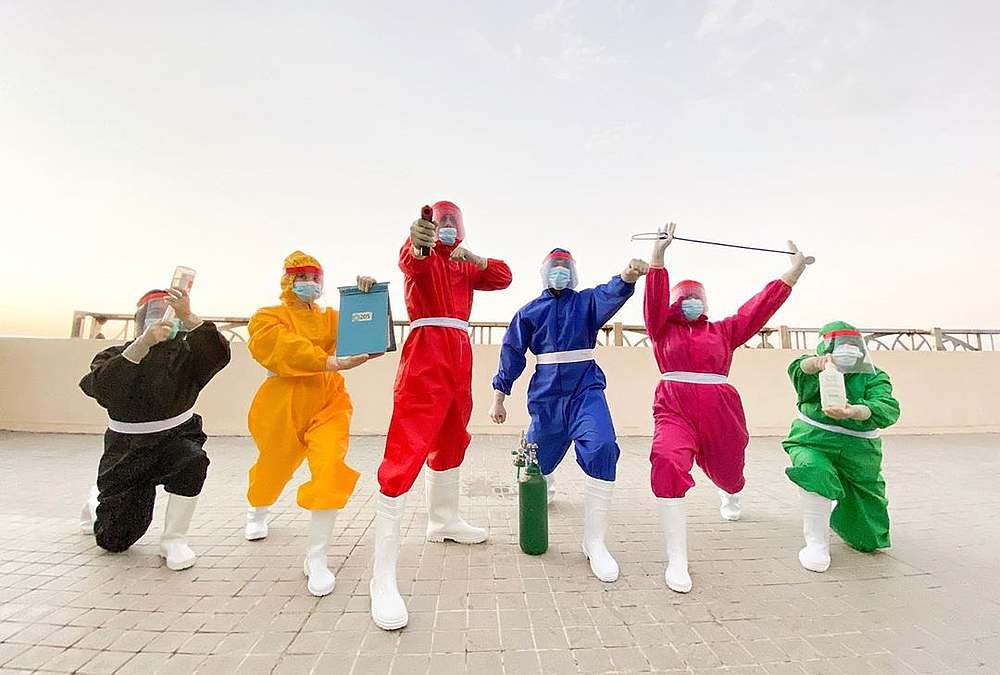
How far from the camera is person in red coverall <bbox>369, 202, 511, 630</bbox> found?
217 cm

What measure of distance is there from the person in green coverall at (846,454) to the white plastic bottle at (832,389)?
0.04 metres

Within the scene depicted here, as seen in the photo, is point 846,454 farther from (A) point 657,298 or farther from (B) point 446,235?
(B) point 446,235

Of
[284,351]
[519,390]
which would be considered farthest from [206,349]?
[519,390]

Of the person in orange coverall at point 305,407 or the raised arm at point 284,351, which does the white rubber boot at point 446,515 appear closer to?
the person in orange coverall at point 305,407

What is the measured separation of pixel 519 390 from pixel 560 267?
493cm

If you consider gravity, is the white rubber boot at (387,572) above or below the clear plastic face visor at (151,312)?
below

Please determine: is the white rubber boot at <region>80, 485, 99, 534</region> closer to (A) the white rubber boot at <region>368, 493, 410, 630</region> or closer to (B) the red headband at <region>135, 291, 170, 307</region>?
(B) the red headband at <region>135, 291, 170, 307</region>

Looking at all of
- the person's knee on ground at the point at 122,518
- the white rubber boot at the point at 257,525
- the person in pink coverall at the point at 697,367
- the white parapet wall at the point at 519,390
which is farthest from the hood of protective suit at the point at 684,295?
the white parapet wall at the point at 519,390

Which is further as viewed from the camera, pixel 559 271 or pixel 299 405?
pixel 559 271

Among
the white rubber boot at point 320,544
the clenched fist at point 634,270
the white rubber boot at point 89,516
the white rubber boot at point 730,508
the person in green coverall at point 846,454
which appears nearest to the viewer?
the white rubber boot at point 320,544

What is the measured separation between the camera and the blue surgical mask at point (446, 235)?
2.49 metres

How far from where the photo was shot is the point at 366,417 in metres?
7.41

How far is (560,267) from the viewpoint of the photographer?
2.82 meters

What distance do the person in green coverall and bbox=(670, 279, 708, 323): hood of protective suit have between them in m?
0.79
